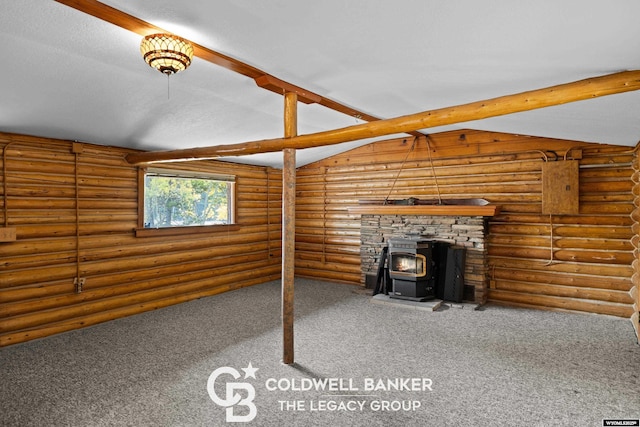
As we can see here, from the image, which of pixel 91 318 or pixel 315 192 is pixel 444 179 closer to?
pixel 315 192

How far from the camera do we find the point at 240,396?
126 inches

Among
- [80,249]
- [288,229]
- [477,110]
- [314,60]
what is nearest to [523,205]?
[477,110]

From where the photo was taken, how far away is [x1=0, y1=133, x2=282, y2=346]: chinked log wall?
14.8 feet

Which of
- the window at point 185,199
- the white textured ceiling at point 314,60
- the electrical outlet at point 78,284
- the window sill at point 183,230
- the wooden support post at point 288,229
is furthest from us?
the window at point 185,199

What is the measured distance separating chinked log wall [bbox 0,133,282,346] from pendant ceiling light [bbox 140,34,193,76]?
2.92 m

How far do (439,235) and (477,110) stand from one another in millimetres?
3999

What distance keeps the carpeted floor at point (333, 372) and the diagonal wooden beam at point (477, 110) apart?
7.26ft

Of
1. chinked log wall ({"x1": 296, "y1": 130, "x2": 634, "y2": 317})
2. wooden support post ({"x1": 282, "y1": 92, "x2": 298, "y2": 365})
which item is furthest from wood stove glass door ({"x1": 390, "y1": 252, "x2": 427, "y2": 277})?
wooden support post ({"x1": 282, "y1": 92, "x2": 298, "y2": 365})

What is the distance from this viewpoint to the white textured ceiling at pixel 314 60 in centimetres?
228

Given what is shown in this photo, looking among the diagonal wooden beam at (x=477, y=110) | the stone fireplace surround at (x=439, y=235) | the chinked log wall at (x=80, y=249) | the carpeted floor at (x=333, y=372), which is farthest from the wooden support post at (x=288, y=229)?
the stone fireplace surround at (x=439, y=235)

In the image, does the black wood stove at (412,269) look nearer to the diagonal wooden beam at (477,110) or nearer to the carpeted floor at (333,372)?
the carpeted floor at (333,372)

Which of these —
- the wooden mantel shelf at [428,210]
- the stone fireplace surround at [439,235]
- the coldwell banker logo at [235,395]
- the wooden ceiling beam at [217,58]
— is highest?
the wooden ceiling beam at [217,58]

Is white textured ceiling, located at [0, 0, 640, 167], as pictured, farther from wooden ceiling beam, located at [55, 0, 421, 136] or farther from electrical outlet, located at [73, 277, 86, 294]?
electrical outlet, located at [73, 277, 86, 294]

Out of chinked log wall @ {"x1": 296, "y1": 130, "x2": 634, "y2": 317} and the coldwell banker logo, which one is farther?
chinked log wall @ {"x1": 296, "y1": 130, "x2": 634, "y2": 317}
